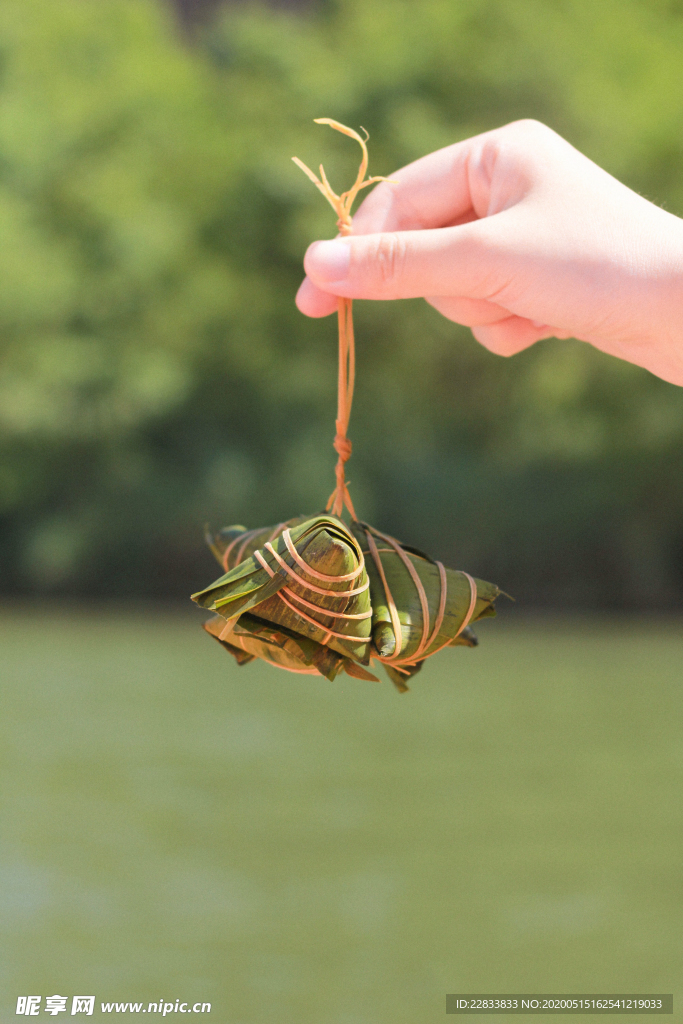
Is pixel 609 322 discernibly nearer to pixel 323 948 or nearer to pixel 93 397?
pixel 323 948

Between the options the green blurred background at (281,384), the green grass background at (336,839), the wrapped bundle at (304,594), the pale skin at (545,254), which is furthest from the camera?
the green blurred background at (281,384)

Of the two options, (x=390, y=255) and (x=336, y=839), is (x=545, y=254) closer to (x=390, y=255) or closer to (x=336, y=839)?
(x=390, y=255)

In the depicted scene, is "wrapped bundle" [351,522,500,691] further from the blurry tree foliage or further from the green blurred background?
the blurry tree foliage

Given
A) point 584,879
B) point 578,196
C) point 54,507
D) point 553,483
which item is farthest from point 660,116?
point 578,196

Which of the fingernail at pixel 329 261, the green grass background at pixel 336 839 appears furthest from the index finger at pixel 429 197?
the green grass background at pixel 336 839

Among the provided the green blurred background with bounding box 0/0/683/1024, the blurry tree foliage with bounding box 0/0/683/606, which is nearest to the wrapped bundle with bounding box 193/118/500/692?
the green blurred background with bounding box 0/0/683/1024

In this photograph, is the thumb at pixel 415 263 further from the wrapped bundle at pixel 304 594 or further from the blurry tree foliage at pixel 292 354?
the blurry tree foliage at pixel 292 354
